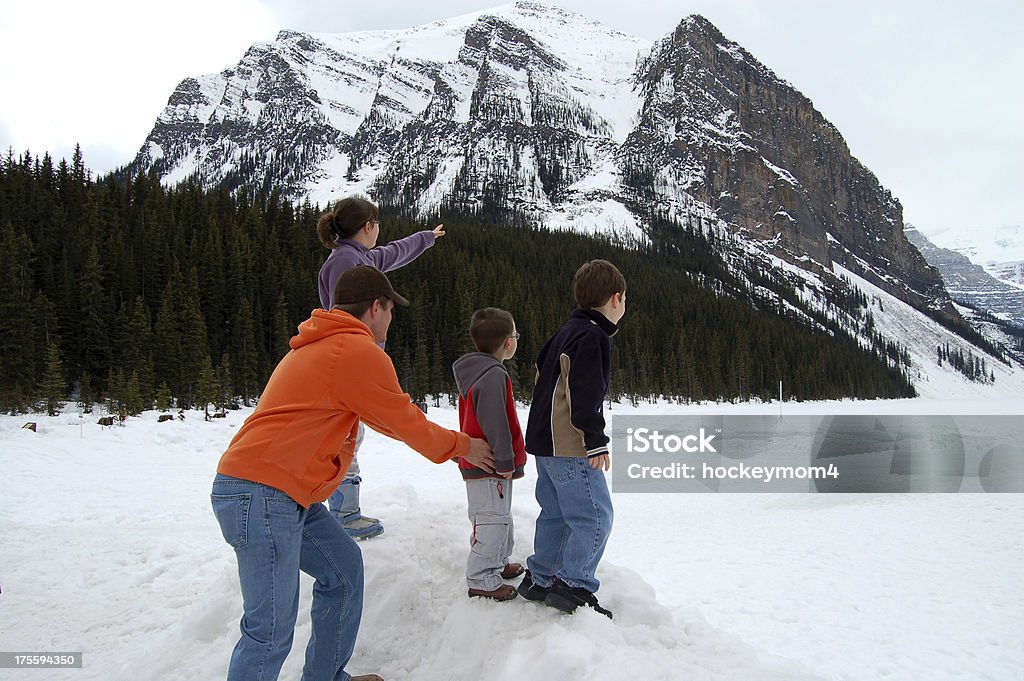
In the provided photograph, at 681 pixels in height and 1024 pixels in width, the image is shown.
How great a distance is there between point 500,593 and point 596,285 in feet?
6.46

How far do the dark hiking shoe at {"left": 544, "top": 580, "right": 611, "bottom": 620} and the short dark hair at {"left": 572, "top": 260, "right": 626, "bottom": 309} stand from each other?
1.66 m

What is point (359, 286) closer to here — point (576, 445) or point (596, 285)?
point (596, 285)

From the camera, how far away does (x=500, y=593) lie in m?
3.43

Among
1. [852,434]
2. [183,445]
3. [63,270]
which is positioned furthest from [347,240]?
[63,270]

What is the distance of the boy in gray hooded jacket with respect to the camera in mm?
3400

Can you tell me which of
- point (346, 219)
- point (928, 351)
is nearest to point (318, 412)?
point (346, 219)

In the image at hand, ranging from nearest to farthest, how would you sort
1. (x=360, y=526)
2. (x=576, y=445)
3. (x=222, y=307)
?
(x=576, y=445) < (x=360, y=526) < (x=222, y=307)

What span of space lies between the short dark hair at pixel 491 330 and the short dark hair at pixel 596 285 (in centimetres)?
48

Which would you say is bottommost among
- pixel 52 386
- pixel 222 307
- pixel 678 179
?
pixel 52 386

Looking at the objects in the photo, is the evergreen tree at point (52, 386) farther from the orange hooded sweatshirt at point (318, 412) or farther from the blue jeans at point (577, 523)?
the blue jeans at point (577, 523)

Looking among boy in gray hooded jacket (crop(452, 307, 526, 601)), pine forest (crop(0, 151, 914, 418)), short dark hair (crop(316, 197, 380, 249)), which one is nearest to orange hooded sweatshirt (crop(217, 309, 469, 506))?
boy in gray hooded jacket (crop(452, 307, 526, 601))

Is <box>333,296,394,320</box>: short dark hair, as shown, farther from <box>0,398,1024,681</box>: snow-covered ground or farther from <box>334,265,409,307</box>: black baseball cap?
<box>0,398,1024,681</box>: snow-covered ground

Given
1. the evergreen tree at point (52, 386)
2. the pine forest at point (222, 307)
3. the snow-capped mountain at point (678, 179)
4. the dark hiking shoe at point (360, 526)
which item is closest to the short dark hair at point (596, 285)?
the dark hiking shoe at point (360, 526)

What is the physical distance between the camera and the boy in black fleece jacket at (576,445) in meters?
3.20
